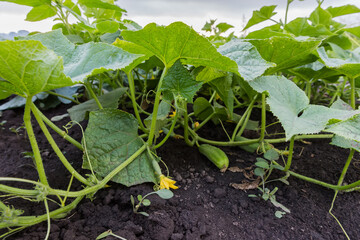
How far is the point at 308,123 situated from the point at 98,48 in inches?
25.9

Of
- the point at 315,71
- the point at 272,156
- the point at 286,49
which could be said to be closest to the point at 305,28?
the point at 315,71

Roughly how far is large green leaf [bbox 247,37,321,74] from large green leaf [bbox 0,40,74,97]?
2.46 ft

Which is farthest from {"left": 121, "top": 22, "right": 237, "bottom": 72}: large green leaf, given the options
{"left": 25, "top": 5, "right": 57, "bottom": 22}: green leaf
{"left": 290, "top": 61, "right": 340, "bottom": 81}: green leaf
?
{"left": 25, "top": 5, "right": 57, "bottom": 22}: green leaf

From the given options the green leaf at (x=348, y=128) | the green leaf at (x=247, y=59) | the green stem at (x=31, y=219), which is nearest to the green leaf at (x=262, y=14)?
the green leaf at (x=247, y=59)

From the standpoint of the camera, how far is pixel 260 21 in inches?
71.7

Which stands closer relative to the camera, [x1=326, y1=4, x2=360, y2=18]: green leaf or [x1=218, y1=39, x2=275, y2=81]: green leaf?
[x1=218, y1=39, x2=275, y2=81]: green leaf

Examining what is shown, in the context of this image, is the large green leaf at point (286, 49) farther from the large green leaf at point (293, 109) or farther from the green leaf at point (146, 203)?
the green leaf at point (146, 203)

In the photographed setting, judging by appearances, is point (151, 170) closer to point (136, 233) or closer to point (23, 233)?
point (136, 233)

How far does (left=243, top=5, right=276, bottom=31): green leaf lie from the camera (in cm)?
167

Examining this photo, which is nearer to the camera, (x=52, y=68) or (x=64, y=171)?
(x=52, y=68)

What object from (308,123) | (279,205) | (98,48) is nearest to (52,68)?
(98,48)

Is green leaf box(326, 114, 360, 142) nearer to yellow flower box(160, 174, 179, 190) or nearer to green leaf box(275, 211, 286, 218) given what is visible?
green leaf box(275, 211, 286, 218)

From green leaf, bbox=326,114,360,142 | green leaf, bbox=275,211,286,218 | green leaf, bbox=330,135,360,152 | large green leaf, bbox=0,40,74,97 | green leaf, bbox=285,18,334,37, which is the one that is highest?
green leaf, bbox=285,18,334,37

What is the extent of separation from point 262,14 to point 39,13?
1.33 m
